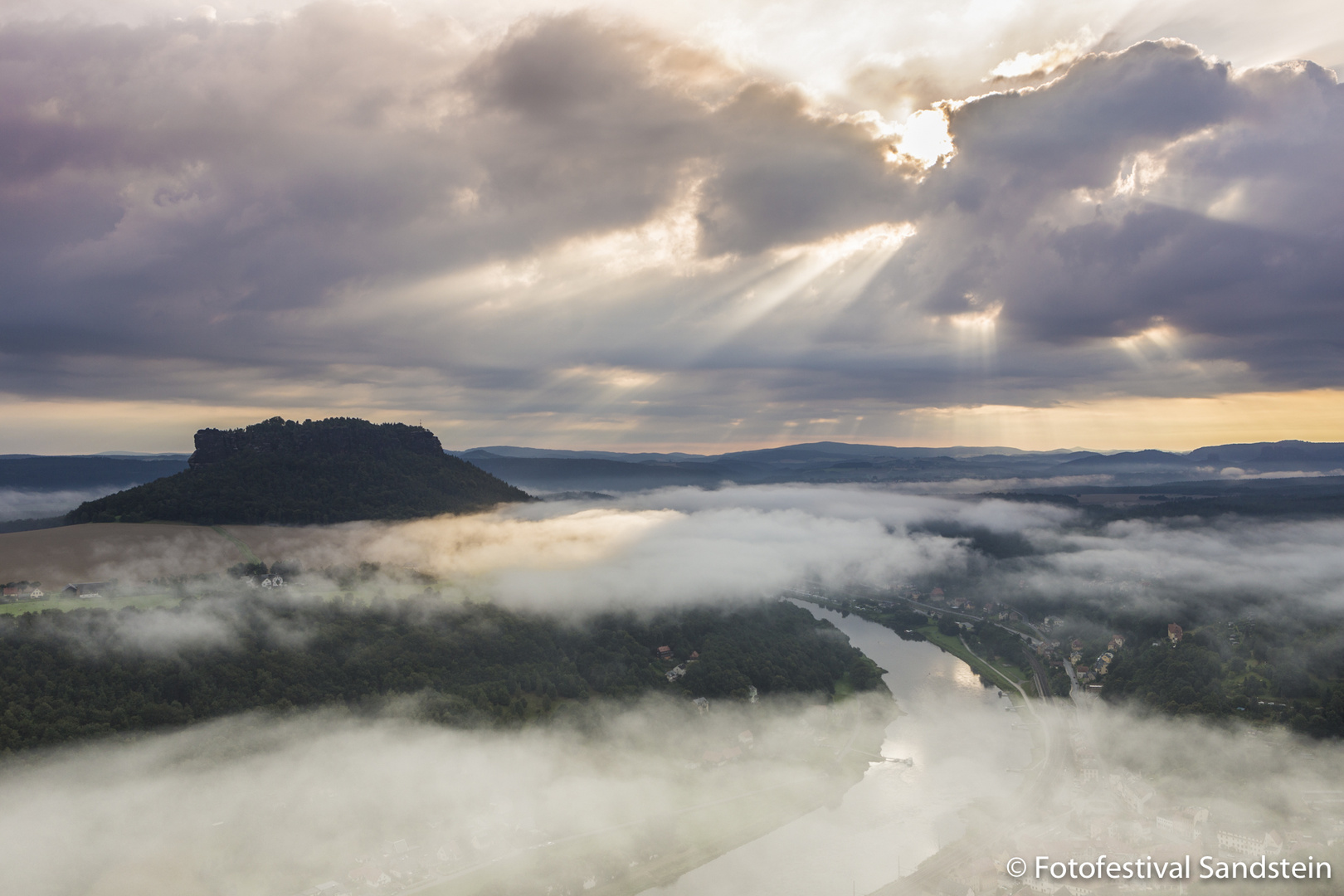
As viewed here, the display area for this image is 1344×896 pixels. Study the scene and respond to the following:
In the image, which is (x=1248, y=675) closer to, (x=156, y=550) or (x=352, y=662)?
(x=352, y=662)

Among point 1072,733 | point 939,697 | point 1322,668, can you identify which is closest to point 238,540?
point 939,697

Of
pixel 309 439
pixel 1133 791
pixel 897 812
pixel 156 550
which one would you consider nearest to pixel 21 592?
pixel 156 550

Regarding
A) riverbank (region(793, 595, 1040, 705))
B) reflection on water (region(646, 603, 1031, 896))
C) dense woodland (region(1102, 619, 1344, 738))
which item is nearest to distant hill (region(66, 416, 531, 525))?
→ reflection on water (region(646, 603, 1031, 896))

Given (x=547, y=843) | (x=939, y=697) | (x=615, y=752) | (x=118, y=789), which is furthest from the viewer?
(x=939, y=697)

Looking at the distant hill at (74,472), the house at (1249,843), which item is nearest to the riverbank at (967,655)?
the house at (1249,843)

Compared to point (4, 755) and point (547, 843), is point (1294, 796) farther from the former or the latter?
point (4, 755)

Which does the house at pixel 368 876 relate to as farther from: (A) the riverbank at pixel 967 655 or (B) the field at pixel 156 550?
(A) the riverbank at pixel 967 655
